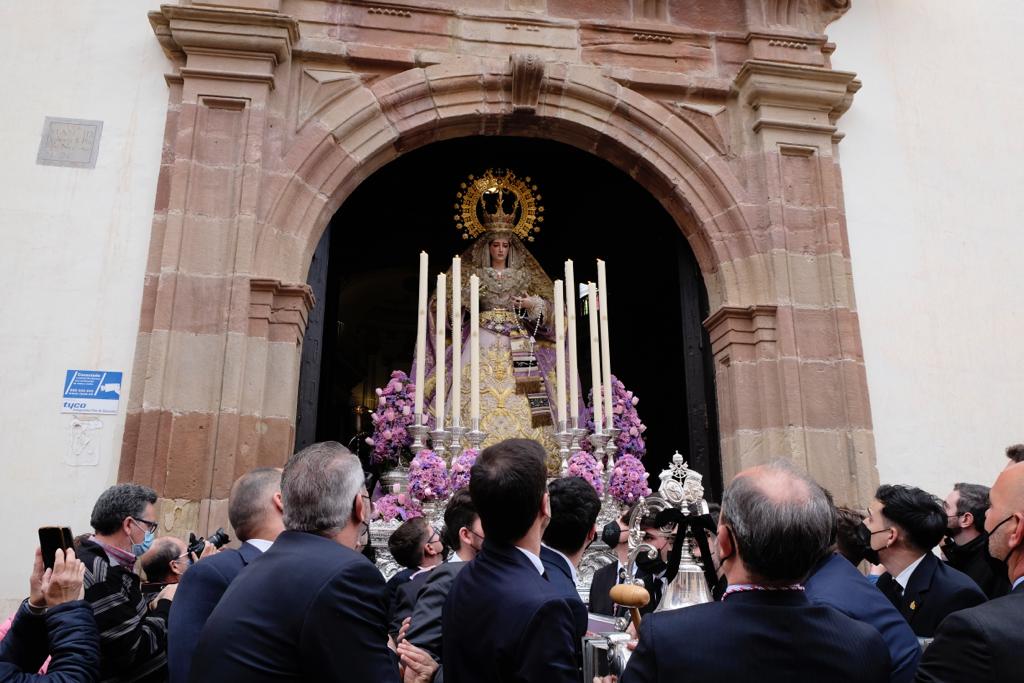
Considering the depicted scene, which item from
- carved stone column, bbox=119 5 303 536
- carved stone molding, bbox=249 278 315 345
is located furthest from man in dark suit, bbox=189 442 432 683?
carved stone molding, bbox=249 278 315 345

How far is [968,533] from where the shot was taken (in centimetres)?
343

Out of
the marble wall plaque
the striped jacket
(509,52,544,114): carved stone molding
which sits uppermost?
(509,52,544,114): carved stone molding

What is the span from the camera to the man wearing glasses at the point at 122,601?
226 centimetres

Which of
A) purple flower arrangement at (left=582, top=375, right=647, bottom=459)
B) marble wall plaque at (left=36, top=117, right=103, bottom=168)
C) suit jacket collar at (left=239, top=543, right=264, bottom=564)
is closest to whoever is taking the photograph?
suit jacket collar at (left=239, top=543, right=264, bottom=564)

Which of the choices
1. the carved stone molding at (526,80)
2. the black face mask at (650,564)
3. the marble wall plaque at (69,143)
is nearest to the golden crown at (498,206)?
the carved stone molding at (526,80)

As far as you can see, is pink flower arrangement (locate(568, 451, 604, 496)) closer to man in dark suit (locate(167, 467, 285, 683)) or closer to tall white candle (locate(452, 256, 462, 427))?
tall white candle (locate(452, 256, 462, 427))

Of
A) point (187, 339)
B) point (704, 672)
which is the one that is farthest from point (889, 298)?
point (704, 672)

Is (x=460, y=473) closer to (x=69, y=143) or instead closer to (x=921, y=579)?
(x=921, y=579)

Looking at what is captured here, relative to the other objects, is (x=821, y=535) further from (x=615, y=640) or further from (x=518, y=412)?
(x=518, y=412)

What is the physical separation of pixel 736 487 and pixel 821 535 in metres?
0.18

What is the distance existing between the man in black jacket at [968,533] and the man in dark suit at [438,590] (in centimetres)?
191

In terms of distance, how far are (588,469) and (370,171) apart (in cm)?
278

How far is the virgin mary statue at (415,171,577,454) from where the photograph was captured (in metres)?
6.20

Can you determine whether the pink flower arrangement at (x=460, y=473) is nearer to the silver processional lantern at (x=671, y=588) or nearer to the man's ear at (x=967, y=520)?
the silver processional lantern at (x=671, y=588)
